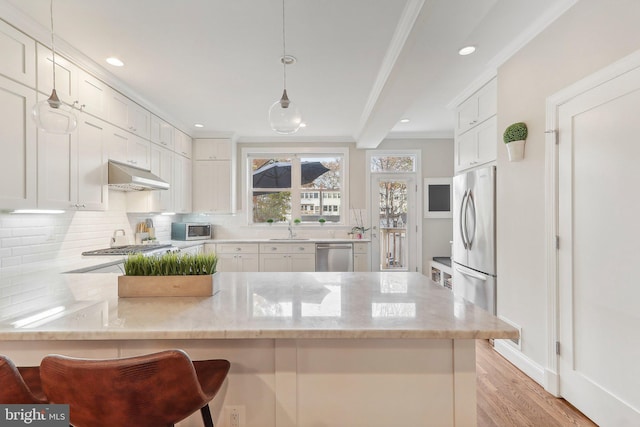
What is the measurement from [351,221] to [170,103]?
316cm

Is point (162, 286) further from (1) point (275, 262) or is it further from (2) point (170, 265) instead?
(1) point (275, 262)

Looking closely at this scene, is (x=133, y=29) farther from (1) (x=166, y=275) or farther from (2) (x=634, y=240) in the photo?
(2) (x=634, y=240)

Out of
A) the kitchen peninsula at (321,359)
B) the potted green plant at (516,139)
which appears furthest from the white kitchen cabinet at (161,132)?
the potted green plant at (516,139)

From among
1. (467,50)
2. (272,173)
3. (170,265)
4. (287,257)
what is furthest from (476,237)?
(272,173)

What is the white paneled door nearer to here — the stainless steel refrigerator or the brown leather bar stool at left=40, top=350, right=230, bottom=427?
the stainless steel refrigerator

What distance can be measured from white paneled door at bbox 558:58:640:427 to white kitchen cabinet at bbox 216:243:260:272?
12.2ft

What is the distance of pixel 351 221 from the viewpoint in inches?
204

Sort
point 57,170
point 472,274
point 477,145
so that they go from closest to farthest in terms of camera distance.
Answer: point 57,170 < point 472,274 < point 477,145

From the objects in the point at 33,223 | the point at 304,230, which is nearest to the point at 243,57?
the point at 33,223

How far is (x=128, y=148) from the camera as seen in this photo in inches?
127

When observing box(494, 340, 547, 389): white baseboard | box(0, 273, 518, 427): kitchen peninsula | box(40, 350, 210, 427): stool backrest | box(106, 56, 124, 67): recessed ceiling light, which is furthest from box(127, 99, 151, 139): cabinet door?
box(494, 340, 547, 389): white baseboard

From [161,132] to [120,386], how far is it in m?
3.80

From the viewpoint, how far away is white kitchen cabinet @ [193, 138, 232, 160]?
190 inches

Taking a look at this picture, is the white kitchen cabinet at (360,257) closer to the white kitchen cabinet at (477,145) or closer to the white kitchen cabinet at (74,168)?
the white kitchen cabinet at (477,145)
